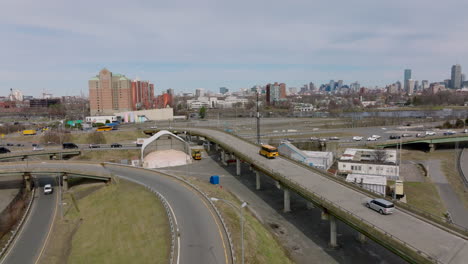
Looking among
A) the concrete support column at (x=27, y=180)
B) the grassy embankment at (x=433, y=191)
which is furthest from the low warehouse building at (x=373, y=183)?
the concrete support column at (x=27, y=180)

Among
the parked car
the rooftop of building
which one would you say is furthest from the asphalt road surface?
the rooftop of building

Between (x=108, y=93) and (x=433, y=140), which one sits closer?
(x=433, y=140)

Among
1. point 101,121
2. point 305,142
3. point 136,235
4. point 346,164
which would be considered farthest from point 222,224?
point 101,121

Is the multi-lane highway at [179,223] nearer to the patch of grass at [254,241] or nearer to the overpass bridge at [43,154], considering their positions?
the patch of grass at [254,241]

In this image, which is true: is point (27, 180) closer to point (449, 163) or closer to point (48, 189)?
point (48, 189)

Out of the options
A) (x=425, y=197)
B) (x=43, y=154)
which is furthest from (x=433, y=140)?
(x=43, y=154)

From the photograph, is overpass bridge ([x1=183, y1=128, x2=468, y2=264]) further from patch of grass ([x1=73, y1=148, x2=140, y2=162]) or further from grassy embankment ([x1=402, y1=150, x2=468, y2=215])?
patch of grass ([x1=73, y1=148, x2=140, y2=162])

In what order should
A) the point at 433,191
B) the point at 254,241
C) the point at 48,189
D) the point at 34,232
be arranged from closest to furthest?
the point at 254,241 < the point at 34,232 < the point at 433,191 < the point at 48,189

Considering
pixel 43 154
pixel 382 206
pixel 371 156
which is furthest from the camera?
pixel 43 154
